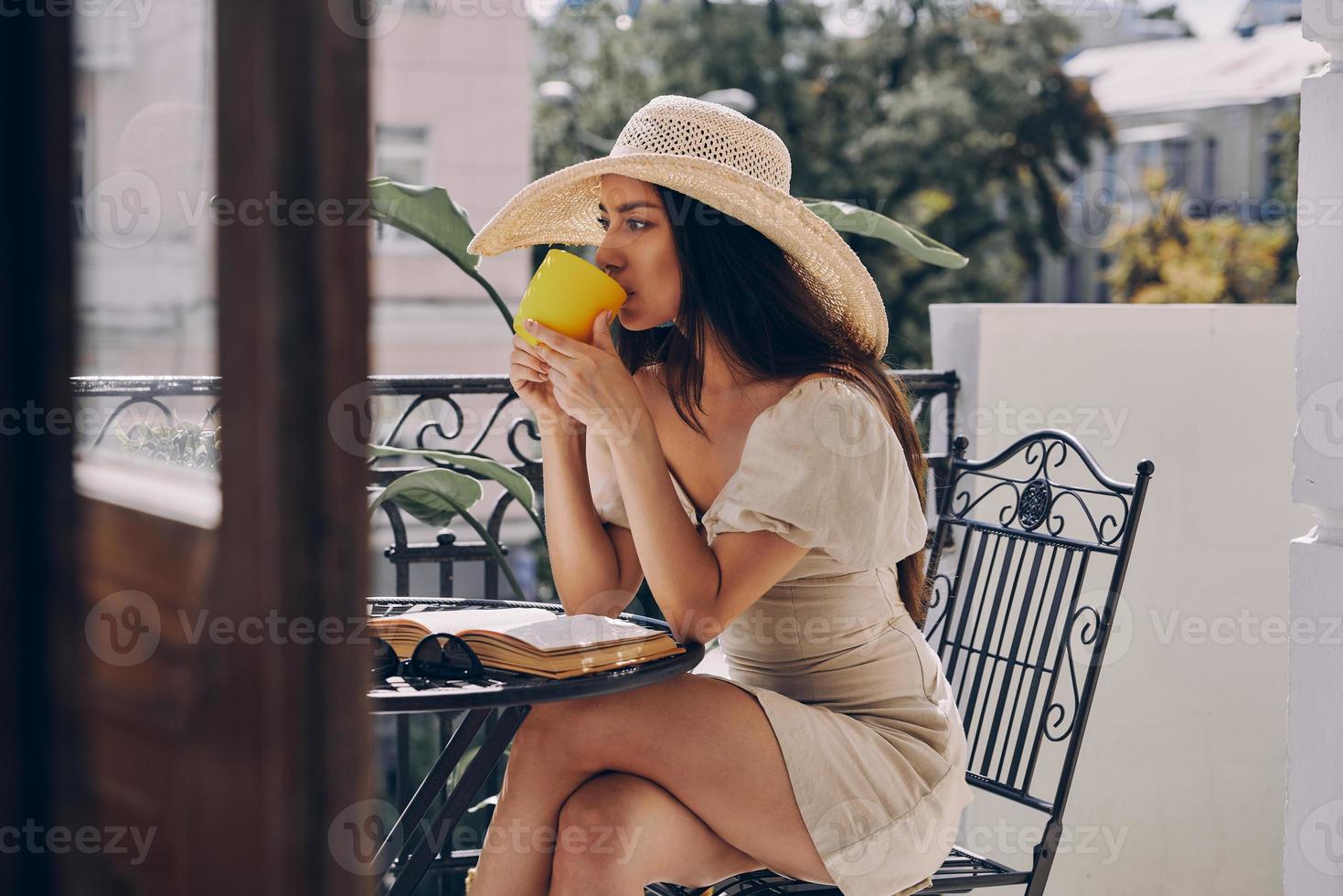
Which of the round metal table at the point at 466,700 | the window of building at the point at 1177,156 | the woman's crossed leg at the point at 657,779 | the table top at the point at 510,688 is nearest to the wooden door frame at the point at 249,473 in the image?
the round metal table at the point at 466,700

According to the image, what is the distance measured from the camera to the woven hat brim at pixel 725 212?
6.08 ft

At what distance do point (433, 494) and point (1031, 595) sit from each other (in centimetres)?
110

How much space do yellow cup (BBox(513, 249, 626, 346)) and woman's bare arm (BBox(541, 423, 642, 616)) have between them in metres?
0.22

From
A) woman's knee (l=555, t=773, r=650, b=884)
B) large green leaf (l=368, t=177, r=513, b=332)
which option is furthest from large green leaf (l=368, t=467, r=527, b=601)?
woman's knee (l=555, t=773, r=650, b=884)

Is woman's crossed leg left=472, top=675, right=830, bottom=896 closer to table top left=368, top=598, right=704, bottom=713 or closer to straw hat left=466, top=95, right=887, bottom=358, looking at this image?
table top left=368, top=598, right=704, bottom=713

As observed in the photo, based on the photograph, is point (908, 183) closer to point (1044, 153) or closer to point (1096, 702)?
point (1044, 153)

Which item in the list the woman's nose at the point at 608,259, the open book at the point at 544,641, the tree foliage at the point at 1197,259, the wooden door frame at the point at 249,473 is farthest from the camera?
the tree foliage at the point at 1197,259

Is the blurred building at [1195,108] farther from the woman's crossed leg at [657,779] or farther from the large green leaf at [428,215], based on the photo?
the woman's crossed leg at [657,779]

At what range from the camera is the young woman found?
1.67 meters

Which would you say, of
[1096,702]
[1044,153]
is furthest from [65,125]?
[1044,153]

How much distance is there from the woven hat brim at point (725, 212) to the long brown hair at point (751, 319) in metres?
0.04

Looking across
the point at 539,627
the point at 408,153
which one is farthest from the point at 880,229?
the point at 408,153

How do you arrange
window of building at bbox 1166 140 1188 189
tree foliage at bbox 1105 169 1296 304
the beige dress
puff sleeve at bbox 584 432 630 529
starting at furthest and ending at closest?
1. window of building at bbox 1166 140 1188 189
2. tree foliage at bbox 1105 169 1296 304
3. puff sleeve at bbox 584 432 630 529
4. the beige dress

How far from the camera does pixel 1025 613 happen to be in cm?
246
